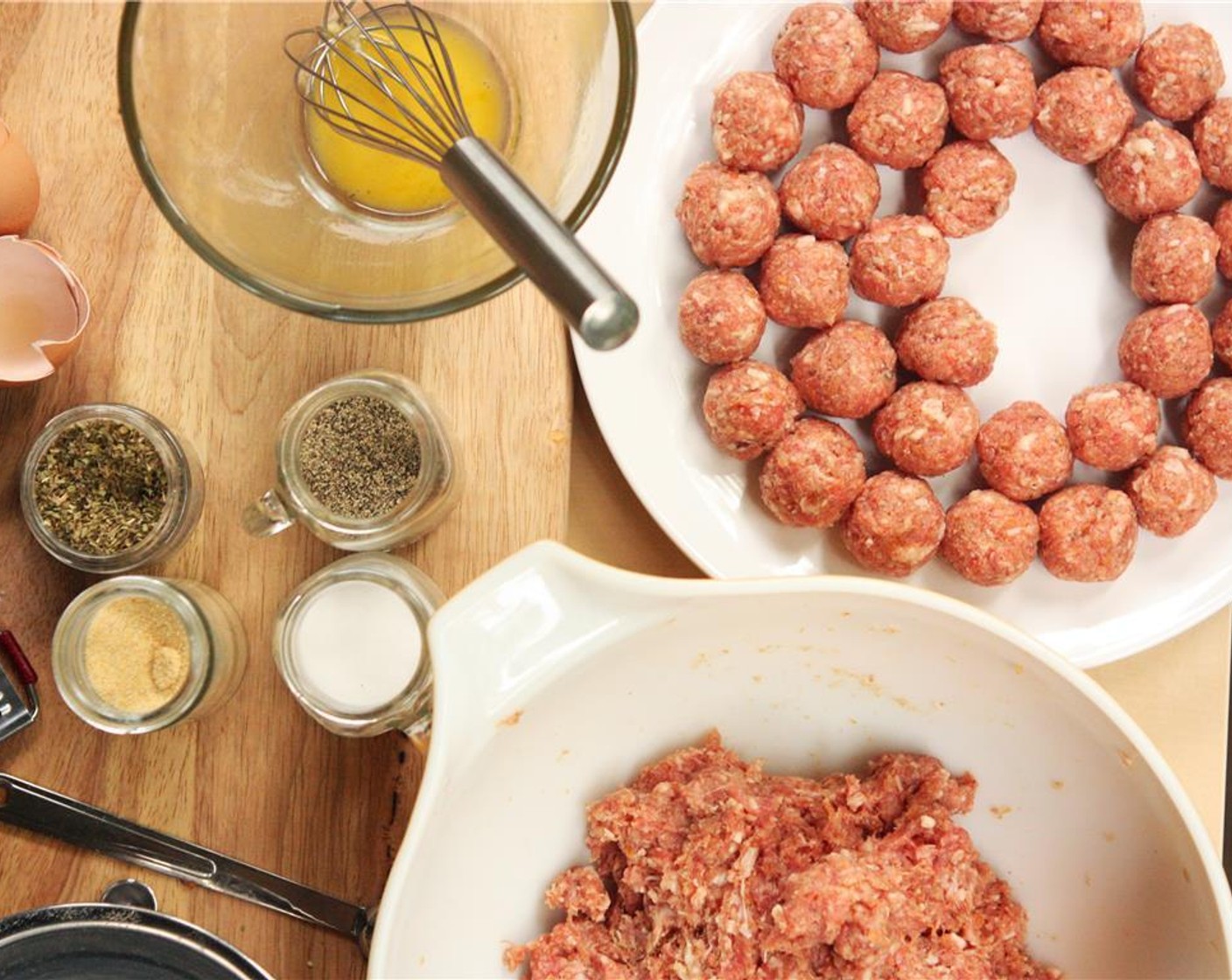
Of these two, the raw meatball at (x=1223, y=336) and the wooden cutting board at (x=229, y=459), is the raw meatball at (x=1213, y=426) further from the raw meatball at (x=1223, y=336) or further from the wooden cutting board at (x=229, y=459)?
the wooden cutting board at (x=229, y=459)

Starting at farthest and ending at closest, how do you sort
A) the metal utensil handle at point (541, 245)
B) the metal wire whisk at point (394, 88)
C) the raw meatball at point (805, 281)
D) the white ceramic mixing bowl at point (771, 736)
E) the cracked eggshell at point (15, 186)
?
1. the raw meatball at point (805, 281)
2. the cracked eggshell at point (15, 186)
3. the white ceramic mixing bowl at point (771, 736)
4. the metal wire whisk at point (394, 88)
5. the metal utensil handle at point (541, 245)

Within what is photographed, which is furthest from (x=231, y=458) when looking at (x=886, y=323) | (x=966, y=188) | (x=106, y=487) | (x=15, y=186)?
(x=966, y=188)

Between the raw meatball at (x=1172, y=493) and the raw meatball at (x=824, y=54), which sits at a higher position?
the raw meatball at (x=824, y=54)

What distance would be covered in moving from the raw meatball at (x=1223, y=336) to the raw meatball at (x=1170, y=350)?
2 cm

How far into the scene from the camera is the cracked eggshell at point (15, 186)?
134cm

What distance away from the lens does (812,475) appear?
1428mm

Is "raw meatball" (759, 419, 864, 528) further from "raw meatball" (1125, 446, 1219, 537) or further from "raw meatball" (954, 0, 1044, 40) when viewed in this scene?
"raw meatball" (954, 0, 1044, 40)

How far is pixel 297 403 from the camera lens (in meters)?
1.38

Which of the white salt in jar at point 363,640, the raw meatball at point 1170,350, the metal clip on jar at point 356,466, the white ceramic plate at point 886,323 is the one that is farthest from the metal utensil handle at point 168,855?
the raw meatball at point 1170,350

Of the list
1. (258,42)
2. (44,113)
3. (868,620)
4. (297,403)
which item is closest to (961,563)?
(868,620)

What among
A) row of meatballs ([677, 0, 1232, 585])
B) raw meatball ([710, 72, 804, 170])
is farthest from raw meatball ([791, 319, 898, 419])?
raw meatball ([710, 72, 804, 170])

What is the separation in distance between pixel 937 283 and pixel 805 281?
0.16 metres

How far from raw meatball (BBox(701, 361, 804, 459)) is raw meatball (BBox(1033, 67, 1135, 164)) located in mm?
439

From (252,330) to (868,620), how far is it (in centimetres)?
77
